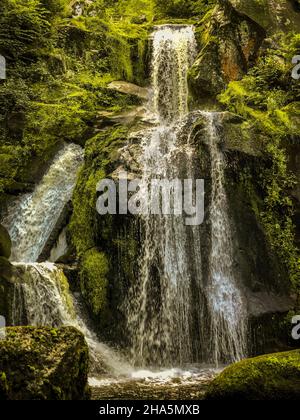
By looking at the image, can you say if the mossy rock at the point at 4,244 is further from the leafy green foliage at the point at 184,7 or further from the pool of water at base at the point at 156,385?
the leafy green foliage at the point at 184,7

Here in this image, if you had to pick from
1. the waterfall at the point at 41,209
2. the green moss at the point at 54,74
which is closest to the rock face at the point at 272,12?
the green moss at the point at 54,74

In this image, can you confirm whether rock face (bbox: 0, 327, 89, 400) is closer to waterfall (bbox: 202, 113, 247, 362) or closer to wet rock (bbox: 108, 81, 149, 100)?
waterfall (bbox: 202, 113, 247, 362)

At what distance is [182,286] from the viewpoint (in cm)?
995

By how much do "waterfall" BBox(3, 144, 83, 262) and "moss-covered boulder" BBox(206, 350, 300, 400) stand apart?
22.3 ft

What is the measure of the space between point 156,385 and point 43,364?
367cm

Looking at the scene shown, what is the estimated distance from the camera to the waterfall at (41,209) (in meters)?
11.4

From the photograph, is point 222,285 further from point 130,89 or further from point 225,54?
point 130,89

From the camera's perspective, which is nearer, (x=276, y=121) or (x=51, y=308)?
(x=51, y=308)

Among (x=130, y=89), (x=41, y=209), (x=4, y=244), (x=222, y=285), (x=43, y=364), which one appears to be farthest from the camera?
(x=130, y=89)

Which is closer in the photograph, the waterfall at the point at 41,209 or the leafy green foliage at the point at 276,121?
the leafy green foliage at the point at 276,121

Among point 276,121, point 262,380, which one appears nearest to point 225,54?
point 276,121

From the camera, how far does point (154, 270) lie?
10.0 meters

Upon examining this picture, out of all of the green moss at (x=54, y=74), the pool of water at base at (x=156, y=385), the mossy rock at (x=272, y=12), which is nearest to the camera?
the pool of water at base at (x=156, y=385)

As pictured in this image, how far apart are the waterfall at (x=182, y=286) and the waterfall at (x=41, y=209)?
112 inches
